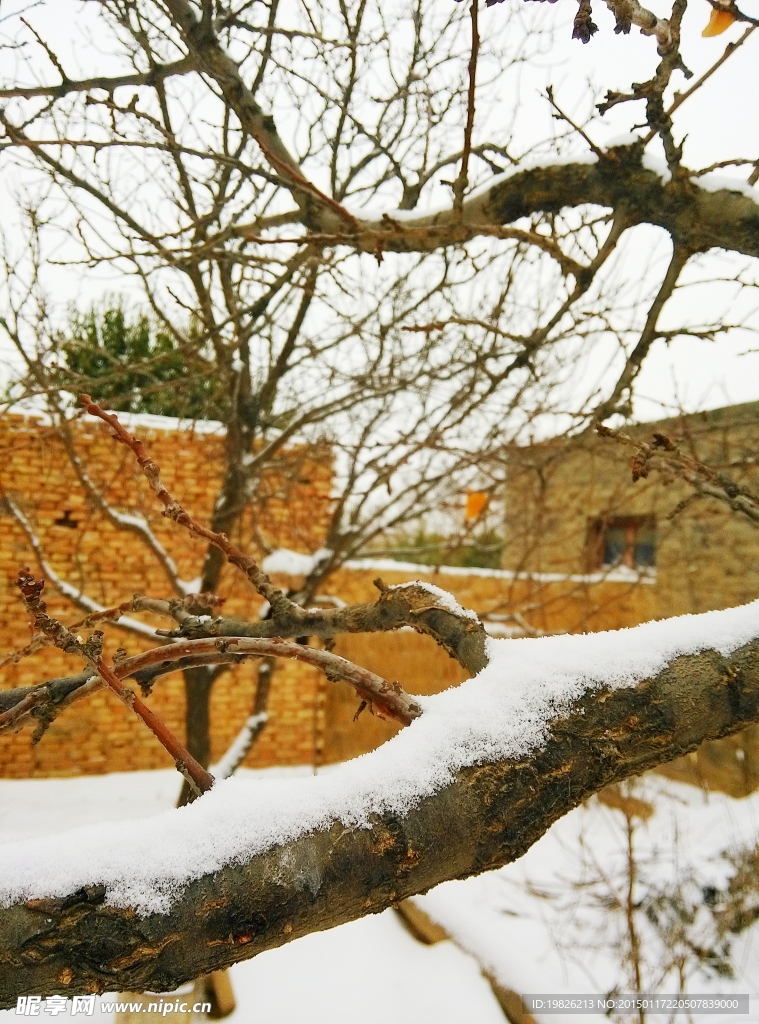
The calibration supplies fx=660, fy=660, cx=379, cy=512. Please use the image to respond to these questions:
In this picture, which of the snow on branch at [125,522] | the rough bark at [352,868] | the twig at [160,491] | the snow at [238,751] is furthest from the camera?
the snow at [238,751]

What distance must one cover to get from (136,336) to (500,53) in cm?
396

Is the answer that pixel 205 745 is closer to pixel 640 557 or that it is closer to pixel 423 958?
pixel 423 958

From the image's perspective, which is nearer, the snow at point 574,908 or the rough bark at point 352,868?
the rough bark at point 352,868

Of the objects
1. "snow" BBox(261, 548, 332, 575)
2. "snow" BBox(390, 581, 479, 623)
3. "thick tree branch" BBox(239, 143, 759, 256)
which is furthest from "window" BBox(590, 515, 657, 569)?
"snow" BBox(390, 581, 479, 623)

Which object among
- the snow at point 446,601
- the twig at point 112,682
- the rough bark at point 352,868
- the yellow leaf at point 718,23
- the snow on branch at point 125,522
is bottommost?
the rough bark at point 352,868

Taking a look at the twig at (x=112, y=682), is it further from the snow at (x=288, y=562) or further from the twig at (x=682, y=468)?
the snow at (x=288, y=562)

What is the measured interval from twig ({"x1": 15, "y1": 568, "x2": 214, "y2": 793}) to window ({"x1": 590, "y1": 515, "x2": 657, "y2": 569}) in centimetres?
646

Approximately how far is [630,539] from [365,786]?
7.04 metres

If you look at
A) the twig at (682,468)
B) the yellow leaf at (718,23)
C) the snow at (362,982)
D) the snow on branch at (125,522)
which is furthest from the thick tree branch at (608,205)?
the snow on branch at (125,522)

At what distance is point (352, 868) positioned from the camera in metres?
0.64

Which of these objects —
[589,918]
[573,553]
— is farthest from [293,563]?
[573,553]

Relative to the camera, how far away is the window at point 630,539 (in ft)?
22.5

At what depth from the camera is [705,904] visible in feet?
13.1

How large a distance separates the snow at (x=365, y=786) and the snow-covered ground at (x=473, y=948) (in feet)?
6.51
